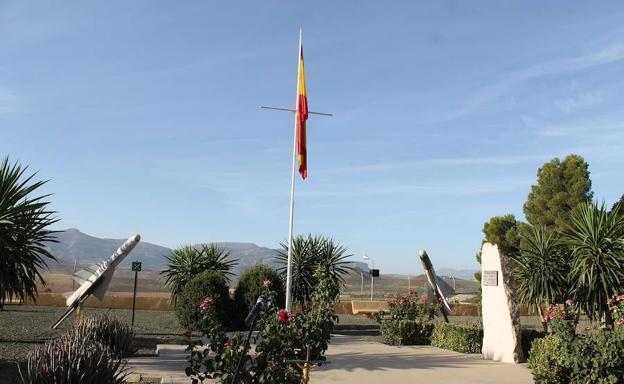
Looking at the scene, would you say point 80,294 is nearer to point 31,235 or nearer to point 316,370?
point 31,235

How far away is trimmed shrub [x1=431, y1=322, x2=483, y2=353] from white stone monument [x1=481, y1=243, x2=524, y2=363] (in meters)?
1.13

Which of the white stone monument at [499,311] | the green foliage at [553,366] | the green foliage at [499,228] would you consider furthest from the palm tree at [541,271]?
the green foliage at [499,228]

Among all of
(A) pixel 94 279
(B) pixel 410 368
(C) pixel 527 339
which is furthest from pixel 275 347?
(A) pixel 94 279

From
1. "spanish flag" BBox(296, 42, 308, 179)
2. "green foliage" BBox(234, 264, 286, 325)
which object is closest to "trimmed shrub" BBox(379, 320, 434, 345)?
"green foliage" BBox(234, 264, 286, 325)

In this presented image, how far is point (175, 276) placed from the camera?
73.5 feet

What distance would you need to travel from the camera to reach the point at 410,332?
55.4 ft

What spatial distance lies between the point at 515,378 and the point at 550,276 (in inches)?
319

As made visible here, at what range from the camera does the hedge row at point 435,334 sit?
15.0m

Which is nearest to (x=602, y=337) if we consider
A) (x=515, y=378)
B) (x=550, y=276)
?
(x=515, y=378)

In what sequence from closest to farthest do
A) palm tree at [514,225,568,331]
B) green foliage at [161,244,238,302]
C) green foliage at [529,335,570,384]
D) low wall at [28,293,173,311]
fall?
green foliage at [529,335,570,384] < palm tree at [514,225,568,331] < green foliage at [161,244,238,302] < low wall at [28,293,173,311]

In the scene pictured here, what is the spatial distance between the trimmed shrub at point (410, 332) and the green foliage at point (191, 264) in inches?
285

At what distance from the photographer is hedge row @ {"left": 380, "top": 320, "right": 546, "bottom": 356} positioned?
15.0 meters

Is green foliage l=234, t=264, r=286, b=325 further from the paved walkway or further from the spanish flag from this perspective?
the paved walkway

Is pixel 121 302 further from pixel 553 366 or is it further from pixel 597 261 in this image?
pixel 553 366
